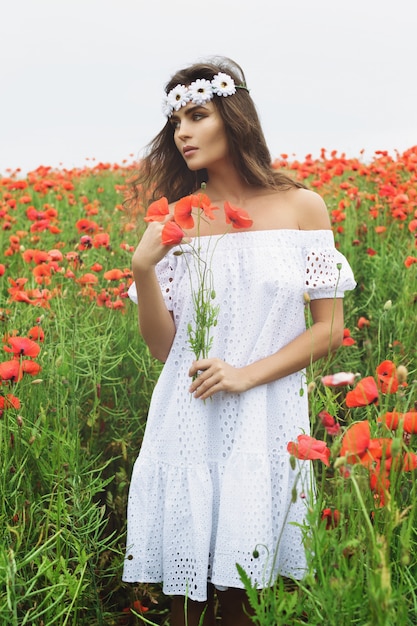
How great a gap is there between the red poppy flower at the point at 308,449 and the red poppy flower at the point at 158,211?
564 millimetres

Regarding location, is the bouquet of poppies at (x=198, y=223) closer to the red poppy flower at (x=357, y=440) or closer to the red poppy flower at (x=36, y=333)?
the red poppy flower at (x=357, y=440)

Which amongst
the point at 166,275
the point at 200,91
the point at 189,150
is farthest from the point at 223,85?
the point at 166,275

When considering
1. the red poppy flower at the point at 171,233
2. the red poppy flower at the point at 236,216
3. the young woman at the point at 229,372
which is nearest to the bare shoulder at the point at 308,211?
the young woman at the point at 229,372

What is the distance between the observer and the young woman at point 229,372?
1.65m

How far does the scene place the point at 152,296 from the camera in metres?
1.70

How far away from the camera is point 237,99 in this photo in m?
1.89

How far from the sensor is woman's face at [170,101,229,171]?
179 centimetres

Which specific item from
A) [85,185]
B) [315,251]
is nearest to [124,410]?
[315,251]

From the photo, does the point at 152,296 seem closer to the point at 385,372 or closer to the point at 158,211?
the point at 158,211

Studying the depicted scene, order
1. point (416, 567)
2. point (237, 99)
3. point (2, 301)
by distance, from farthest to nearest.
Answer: point (2, 301) < point (237, 99) < point (416, 567)

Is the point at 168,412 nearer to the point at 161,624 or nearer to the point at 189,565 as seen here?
the point at 189,565

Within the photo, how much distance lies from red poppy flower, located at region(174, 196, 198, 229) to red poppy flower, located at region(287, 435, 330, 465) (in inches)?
19.2

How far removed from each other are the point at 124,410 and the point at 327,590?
1.41m

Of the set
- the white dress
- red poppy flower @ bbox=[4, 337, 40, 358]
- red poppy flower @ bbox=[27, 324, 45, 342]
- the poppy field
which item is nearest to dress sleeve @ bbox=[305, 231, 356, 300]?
the white dress
